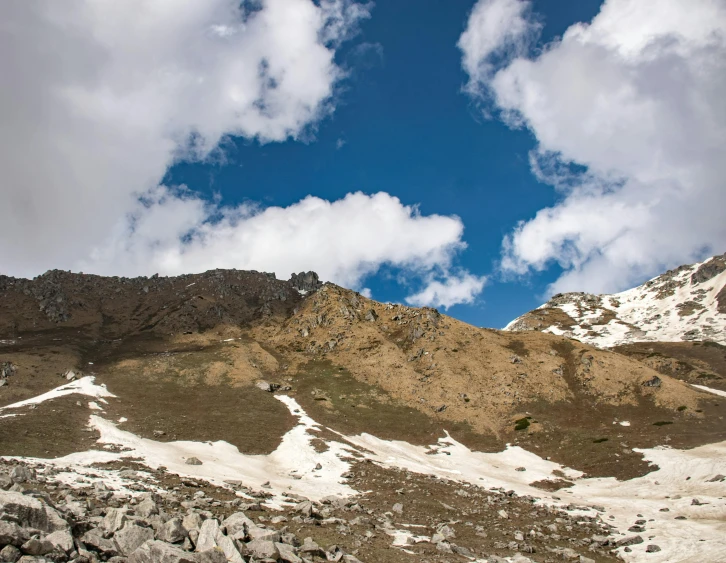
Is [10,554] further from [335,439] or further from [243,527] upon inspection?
[335,439]

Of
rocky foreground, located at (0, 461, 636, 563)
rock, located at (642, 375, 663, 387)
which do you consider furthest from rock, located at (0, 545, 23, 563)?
rock, located at (642, 375, 663, 387)

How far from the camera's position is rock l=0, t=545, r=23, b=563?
13156 millimetres

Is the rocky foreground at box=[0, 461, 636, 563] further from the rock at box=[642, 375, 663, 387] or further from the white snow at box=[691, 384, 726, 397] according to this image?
the white snow at box=[691, 384, 726, 397]

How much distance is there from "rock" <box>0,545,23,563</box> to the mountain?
0.54 m

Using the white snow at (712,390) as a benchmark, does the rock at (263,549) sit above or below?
below

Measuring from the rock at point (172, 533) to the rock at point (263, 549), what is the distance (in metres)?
2.75

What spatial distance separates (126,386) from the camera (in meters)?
96.1

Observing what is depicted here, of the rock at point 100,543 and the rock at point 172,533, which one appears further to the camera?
the rock at point 172,533

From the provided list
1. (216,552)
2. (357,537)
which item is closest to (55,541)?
(216,552)

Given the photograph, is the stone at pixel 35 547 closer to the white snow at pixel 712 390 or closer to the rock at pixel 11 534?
the rock at pixel 11 534

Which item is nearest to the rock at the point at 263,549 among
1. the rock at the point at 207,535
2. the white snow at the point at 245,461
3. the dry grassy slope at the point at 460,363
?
the rock at the point at 207,535

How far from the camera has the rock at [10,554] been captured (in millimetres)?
13156

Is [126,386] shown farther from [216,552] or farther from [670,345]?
[670,345]

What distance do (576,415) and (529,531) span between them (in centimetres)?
6852
